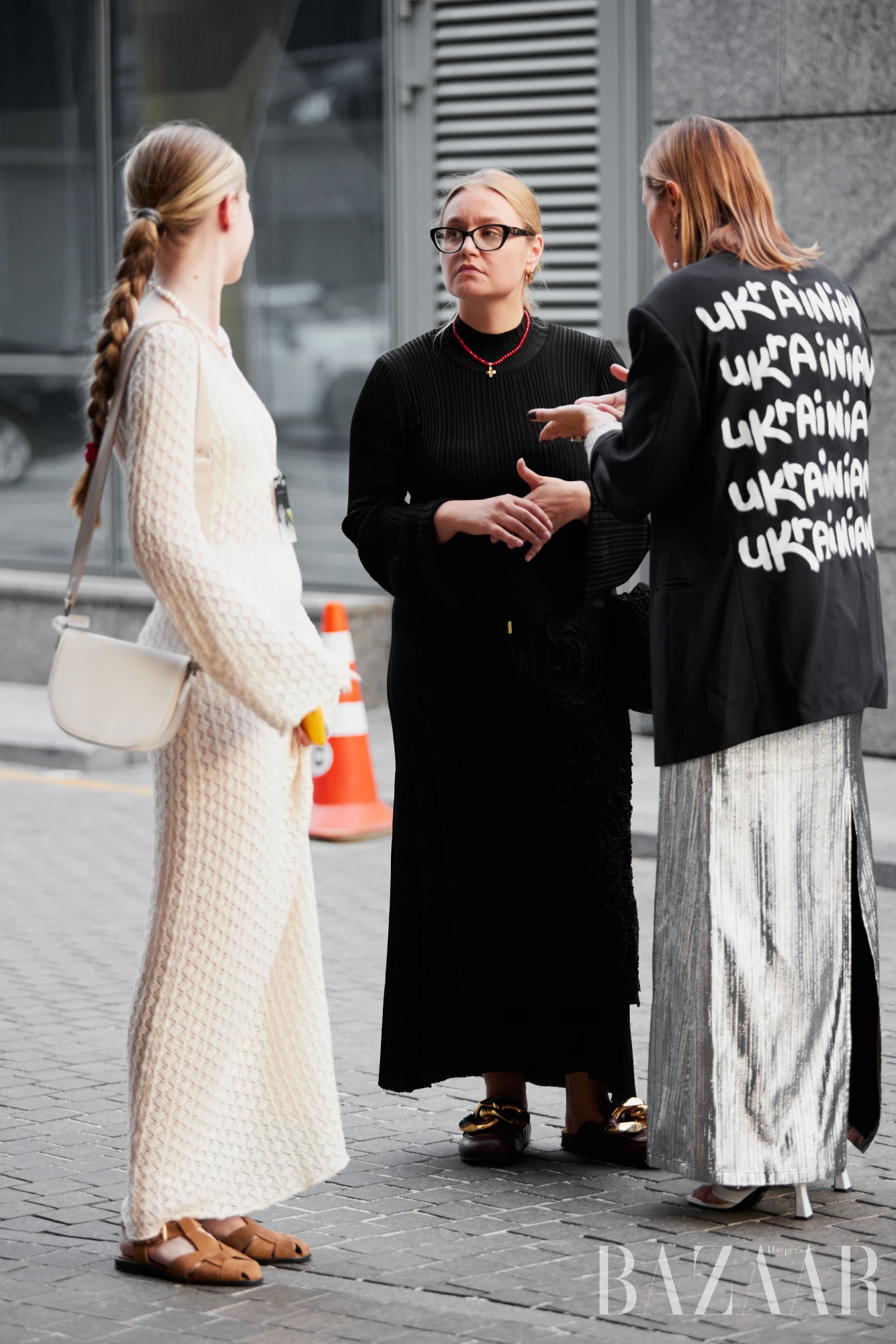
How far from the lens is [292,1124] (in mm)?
3822

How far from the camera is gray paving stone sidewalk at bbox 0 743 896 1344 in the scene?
11.5ft

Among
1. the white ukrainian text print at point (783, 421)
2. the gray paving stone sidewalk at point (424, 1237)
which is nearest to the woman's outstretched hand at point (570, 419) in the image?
the white ukrainian text print at point (783, 421)

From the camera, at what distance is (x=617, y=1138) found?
447cm

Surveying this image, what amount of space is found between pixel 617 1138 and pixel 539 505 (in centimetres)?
134

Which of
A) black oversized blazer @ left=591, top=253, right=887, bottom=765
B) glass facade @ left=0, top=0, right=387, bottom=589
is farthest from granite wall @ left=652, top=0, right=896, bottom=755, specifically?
black oversized blazer @ left=591, top=253, right=887, bottom=765

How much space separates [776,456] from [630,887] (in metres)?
1.09

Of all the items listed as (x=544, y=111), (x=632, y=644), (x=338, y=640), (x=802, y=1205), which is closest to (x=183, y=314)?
(x=632, y=644)

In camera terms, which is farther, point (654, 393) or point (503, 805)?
point (503, 805)

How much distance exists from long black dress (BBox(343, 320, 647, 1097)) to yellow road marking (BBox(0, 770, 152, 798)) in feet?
16.5

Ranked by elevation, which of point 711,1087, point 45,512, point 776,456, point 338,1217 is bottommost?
point 338,1217

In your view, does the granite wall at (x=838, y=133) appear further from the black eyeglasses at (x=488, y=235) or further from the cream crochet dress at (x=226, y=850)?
the cream crochet dress at (x=226, y=850)

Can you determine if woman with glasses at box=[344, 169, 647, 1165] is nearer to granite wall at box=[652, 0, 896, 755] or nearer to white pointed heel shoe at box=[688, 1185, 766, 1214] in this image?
white pointed heel shoe at box=[688, 1185, 766, 1214]

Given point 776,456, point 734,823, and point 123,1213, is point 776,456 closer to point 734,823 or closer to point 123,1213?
point 734,823

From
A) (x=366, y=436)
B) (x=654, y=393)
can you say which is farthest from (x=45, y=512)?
(x=654, y=393)
